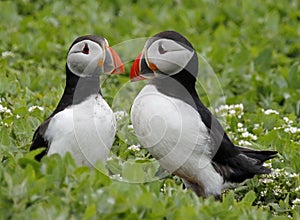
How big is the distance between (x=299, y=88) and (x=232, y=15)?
2.57 metres

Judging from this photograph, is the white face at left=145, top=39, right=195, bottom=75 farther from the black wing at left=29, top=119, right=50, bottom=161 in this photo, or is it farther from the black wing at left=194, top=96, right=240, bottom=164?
the black wing at left=29, top=119, right=50, bottom=161

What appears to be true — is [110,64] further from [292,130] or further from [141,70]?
[292,130]

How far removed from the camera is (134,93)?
830 cm

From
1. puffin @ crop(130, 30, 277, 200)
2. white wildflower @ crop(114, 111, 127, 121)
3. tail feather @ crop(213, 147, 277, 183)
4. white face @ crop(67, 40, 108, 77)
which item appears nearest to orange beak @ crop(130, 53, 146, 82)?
puffin @ crop(130, 30, 277, 200)

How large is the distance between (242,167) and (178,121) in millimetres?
793

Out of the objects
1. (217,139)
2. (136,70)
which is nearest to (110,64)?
(136,70)

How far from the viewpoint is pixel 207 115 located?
5.86 metres

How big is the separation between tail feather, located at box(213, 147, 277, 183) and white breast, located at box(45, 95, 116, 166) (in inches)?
39.6

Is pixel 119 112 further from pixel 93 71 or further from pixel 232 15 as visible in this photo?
pixel 232 15

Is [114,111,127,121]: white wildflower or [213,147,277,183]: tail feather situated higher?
[114,111,127,121]: white wildflower

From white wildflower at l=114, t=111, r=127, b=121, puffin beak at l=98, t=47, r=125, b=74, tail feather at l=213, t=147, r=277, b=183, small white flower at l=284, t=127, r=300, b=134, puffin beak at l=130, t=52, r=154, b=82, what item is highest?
puffin beak at l=98, t=47, r=125, b=74

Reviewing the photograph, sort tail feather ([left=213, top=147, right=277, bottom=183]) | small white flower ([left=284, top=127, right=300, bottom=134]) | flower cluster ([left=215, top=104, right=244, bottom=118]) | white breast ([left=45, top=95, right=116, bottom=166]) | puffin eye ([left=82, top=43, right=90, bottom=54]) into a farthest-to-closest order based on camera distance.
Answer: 1. flower cluster ([left=215, top=104, right=244, bottom=118])
2. small white flower ([left=284, top=127, right=300, bottom=134])
3. tail feather ([left=213, top=147, right=277, bottom=183])
4. puffin eye ([left=82, top=43, right=90, bottom=54])
5. white breast ([left=45, top=95, right=116, bottom=166])

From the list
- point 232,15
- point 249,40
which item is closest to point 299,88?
point 249,40

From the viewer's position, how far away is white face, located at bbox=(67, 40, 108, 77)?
560 centimetres
